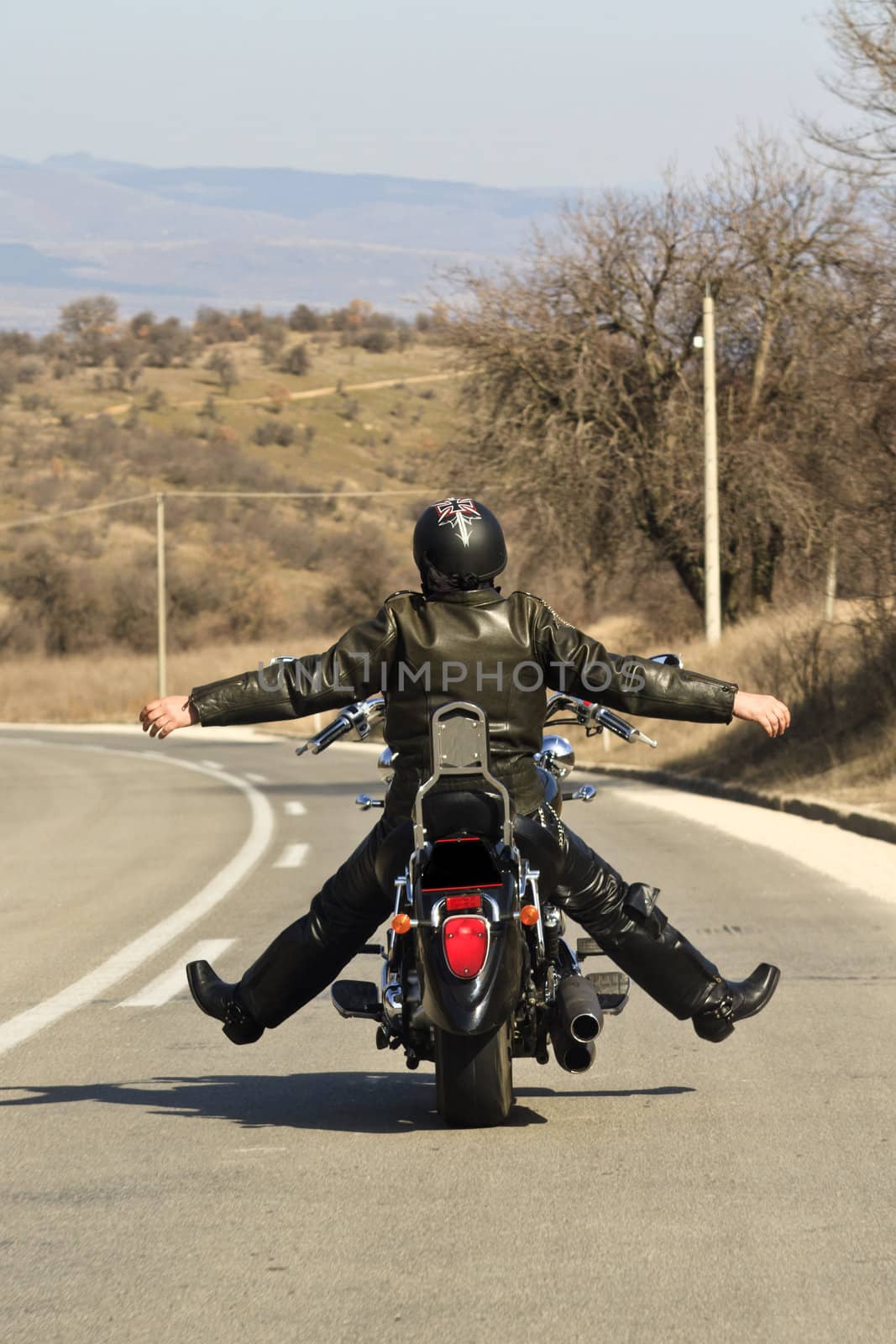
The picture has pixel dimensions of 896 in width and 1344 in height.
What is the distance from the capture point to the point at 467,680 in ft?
19.2

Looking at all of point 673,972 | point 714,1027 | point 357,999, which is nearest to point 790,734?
point 714,1027

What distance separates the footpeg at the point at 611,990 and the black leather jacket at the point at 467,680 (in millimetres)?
737

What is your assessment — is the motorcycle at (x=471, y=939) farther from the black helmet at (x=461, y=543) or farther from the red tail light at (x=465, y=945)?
the black helmet at (x=461, y=543)

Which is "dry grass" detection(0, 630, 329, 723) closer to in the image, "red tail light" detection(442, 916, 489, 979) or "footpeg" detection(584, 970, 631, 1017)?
"footpeg" detection(584, 970, 631, 1017)

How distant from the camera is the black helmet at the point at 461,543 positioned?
5871 millimetres

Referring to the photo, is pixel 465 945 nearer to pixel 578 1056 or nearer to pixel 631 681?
pixel 578 1056

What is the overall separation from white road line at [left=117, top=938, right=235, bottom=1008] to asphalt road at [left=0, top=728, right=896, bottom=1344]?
3 cm

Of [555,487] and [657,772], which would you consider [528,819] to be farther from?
[555,487]

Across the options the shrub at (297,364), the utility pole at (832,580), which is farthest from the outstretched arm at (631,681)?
the shrub at (297,364)

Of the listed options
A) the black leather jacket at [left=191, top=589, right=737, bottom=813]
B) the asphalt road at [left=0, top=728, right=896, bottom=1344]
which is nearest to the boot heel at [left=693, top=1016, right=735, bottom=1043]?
the asphalt road at [left=0, top=728, right=896, bottom=1344]

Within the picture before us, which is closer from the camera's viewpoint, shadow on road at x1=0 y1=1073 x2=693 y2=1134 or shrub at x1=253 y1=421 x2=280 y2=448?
shadow on road at x1=0 y1=1073 x2=693 y2=1134

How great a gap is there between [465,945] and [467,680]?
825 millimetres

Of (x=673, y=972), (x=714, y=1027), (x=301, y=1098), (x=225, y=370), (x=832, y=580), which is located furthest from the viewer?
(x=225, y=370)

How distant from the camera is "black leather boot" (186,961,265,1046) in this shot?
6.44 meters
